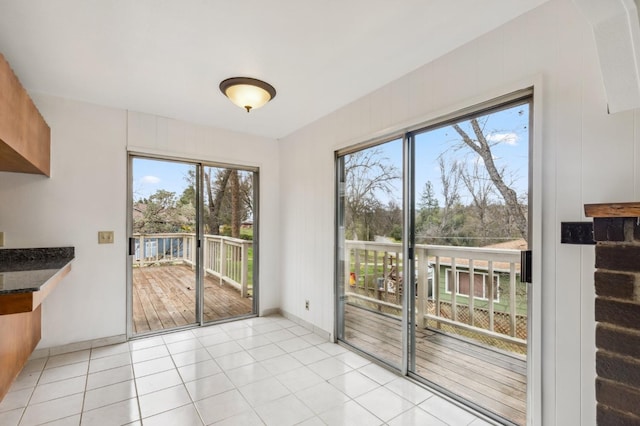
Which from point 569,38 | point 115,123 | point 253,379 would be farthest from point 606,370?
point 115,123

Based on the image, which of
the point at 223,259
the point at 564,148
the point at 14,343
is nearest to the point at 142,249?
the point at 223,259

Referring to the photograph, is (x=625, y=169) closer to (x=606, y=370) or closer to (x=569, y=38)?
(x=569, y=38)

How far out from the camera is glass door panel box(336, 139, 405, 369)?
8.68 feet

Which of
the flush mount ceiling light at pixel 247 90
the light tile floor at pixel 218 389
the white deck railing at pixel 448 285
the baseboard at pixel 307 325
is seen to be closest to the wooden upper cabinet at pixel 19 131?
the flush mount ceiling light at pixel 247 90

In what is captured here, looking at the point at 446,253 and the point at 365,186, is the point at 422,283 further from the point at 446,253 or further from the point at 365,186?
the point at 365,186

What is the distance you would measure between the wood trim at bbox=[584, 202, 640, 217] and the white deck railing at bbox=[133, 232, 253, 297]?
3.53 m

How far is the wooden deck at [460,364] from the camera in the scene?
1996mm

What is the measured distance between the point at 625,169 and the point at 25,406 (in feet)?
12.5

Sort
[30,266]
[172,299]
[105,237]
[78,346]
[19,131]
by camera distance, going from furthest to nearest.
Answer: [172,299] → [105,237] → [78,346] → [30,266] → [19,131]

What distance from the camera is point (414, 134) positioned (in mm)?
2445

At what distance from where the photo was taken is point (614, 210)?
4.06 ft

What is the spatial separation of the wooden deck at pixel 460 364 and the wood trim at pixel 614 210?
122cm

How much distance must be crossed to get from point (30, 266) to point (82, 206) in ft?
2.51

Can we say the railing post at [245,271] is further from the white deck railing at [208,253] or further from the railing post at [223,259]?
the railing post at [223,259]
